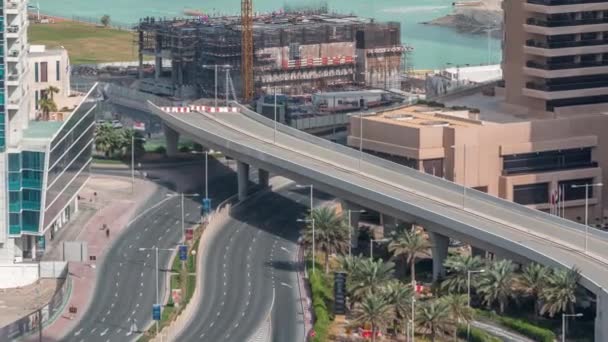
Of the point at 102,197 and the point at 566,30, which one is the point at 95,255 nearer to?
the point at 102,197

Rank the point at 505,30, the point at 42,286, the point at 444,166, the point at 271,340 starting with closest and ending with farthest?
the point at 271,340
the point at 42,286
the point at 444,166
the point at 505,30

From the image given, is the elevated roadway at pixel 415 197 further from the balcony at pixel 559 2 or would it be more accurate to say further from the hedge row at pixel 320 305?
the balcony at pixel 559 2

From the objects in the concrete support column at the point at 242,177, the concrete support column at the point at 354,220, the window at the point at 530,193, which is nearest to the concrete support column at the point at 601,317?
the concrete support column at the point at 354,220

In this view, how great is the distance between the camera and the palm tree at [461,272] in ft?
412

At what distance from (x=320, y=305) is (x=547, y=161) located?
37.6m

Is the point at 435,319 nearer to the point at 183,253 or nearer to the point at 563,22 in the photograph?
the point at 183,253

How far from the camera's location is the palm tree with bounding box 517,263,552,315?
12081cm

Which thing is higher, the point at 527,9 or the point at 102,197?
the point at 527,9

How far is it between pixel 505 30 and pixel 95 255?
42974 millimetres

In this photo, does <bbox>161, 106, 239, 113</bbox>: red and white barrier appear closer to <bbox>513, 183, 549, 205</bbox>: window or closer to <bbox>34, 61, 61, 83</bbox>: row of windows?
<bbox>34, 61, 61, 83</bbox>: row of windows

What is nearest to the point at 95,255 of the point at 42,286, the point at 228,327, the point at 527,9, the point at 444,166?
the point at 42,286

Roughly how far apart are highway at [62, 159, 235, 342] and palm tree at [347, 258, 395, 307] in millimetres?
12153

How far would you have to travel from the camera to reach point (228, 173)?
16975cm

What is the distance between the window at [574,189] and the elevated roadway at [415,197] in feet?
45.4
